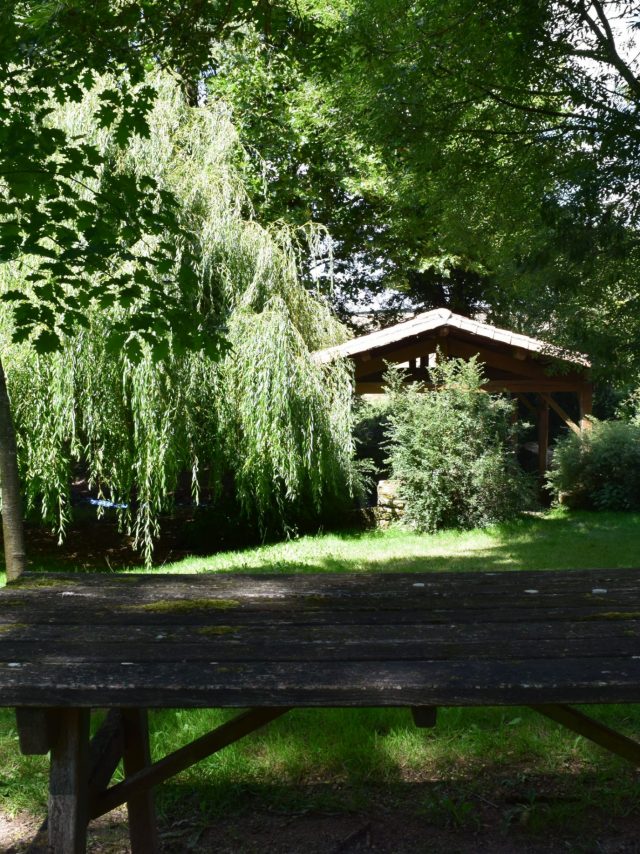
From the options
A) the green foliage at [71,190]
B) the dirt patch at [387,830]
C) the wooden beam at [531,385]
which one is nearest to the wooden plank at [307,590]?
the dirt patch at [387,830]

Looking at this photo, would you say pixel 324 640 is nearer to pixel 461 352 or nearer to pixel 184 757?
pixel 184 757

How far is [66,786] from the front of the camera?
217cm

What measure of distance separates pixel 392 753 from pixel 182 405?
614cm

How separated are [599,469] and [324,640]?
14017 mm

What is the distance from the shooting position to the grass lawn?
3.28 metres

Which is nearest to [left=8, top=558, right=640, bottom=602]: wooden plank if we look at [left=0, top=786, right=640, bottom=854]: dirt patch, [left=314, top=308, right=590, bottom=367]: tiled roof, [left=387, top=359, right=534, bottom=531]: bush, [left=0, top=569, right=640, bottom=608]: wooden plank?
[left=0, top=569, right=640, bottom=608]: wooden plank

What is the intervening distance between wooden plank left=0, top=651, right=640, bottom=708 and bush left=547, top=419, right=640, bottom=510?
45.1 ft

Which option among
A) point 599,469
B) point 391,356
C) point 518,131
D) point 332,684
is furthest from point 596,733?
point 599,469

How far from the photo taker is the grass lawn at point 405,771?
328 centimetres

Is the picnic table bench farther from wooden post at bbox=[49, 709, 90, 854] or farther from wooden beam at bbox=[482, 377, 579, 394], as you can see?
wooden beam at bbox=[482, 377, 579, 394]

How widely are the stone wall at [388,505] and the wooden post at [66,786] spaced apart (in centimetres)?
1159

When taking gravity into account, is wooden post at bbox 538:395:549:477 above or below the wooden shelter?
below

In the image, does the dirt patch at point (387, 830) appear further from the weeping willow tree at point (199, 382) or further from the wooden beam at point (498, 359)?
the wooden beam at point (498, 359)

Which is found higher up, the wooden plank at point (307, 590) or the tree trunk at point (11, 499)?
the tree trunk at point (11, 499)
